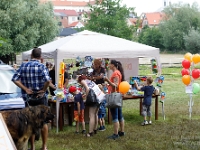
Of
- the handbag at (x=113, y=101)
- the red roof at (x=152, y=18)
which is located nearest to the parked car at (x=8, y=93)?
Answer: the handbag at (x=113, y=101)

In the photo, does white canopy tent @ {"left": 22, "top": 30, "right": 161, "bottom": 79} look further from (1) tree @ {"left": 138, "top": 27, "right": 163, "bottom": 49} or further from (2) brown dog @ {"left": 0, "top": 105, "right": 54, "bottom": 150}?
(1) tree @ {"left": 138, "top": 27, "right": 163, "bottom": 49}

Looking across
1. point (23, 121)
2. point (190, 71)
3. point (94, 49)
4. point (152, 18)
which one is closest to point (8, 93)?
point (23, 121)

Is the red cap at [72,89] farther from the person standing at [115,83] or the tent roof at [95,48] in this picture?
the person standing at [115,83]

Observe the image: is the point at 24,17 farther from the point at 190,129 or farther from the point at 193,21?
the point at 193,21

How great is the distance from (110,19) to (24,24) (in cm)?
877

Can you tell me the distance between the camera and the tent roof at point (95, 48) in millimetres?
9250

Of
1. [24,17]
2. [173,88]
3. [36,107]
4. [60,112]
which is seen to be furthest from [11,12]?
[36,107]

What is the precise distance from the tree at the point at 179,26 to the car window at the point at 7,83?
54.3 metres

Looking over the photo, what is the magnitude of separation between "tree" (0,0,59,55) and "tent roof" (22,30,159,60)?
19.6 metres

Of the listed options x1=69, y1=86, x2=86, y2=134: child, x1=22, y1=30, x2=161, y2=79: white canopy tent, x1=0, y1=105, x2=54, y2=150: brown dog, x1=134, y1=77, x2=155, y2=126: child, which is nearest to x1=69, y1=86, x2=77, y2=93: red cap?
x1=69, y1=86, x2=86, y2=134: child

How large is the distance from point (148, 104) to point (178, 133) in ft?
4.29

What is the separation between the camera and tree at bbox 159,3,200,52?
61.2m

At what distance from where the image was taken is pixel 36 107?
6.10 metres

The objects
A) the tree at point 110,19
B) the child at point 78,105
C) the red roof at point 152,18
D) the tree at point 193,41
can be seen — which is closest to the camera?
the child at point 78,105
